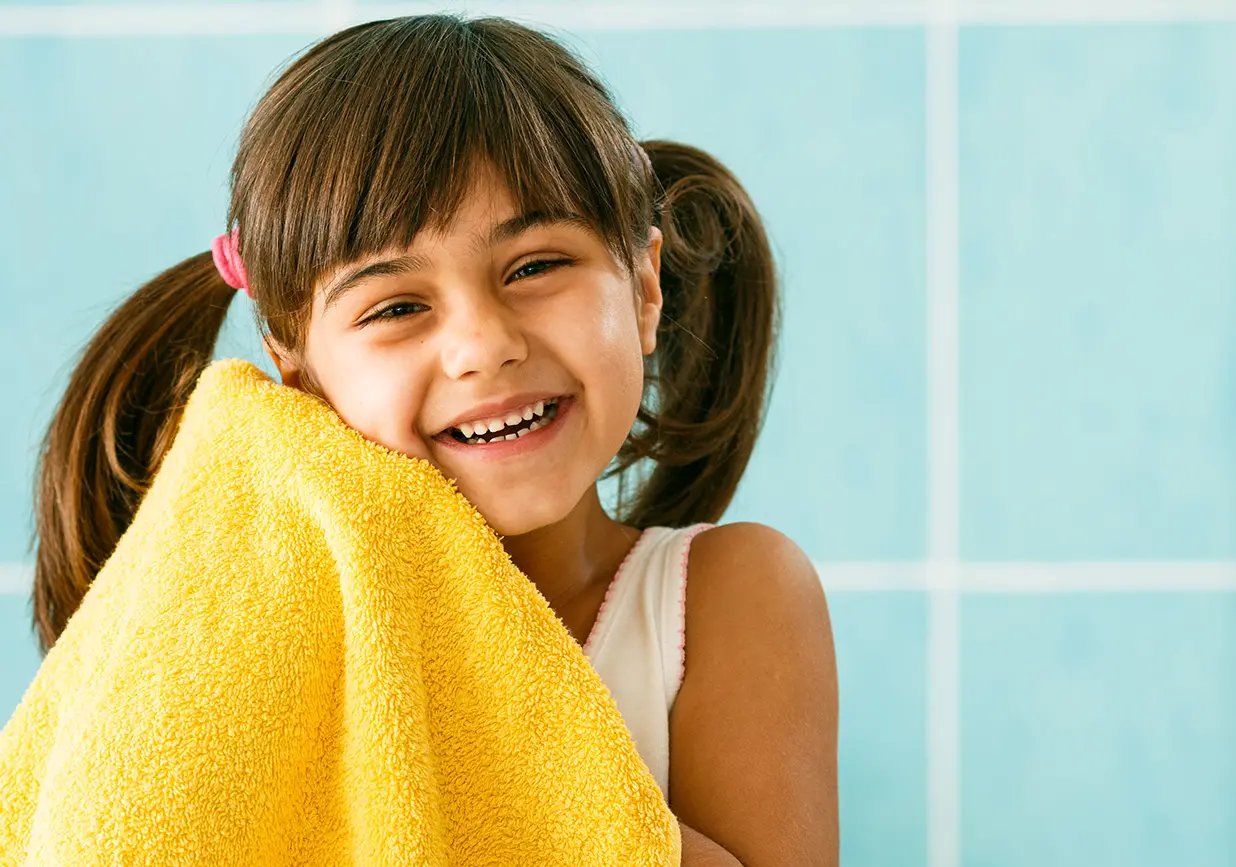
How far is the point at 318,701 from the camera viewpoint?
512mm

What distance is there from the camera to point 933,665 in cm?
121

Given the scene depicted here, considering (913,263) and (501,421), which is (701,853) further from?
(913,263)

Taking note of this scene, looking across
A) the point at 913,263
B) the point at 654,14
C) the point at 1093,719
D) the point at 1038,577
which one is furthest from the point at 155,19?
the point at 1093,719

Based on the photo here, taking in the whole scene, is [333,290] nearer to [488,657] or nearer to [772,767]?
[488,657]

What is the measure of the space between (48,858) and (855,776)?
2.88ft

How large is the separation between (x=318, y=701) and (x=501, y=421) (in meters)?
0.15

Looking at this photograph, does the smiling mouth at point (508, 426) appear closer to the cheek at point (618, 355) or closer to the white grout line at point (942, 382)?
the cheek at point (618, 355)

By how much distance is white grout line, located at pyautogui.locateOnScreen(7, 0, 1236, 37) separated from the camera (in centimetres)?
119

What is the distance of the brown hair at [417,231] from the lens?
58 centimetres

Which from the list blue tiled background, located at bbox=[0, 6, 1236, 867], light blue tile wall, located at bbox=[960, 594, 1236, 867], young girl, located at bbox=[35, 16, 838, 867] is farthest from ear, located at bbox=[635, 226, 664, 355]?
light blue tile wall, located at bbox=[960, 594, 1236, 867]

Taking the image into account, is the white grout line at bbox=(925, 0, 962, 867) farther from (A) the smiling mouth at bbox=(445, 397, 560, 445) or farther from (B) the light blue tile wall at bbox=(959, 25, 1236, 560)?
(A) the smiling mouth at bbox=(445, 397, 560, 445)

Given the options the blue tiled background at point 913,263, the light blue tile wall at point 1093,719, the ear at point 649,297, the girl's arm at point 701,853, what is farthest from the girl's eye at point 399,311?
the light blue tile wall at point 1093,719

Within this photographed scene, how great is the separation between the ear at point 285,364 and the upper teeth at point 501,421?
0.10 meters

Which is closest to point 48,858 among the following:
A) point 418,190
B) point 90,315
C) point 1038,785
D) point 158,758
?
point 158,758
